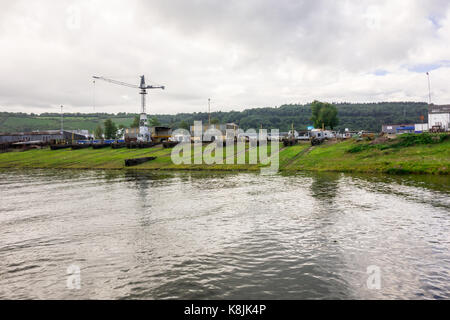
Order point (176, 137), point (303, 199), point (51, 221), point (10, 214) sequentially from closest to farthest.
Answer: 1. point (51, 221)
2. point (10, 214)
3. point (303, 199)
4. point (176, 137)

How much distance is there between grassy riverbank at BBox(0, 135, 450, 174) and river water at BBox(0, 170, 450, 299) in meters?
18.8

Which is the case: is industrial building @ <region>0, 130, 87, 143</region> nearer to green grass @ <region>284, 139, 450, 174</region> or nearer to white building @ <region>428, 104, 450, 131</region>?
green grass @ <region>284, 139, 450, 174</region>

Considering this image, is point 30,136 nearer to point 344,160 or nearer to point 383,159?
point 344,160

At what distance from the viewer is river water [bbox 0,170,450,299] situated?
10828mm

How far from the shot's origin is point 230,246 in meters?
15.2

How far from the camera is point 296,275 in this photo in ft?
38.5

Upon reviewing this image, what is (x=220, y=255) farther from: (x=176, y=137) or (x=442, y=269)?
(x=176, y=137)

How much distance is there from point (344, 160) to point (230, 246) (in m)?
45.1

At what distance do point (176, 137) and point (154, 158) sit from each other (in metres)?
37.5
